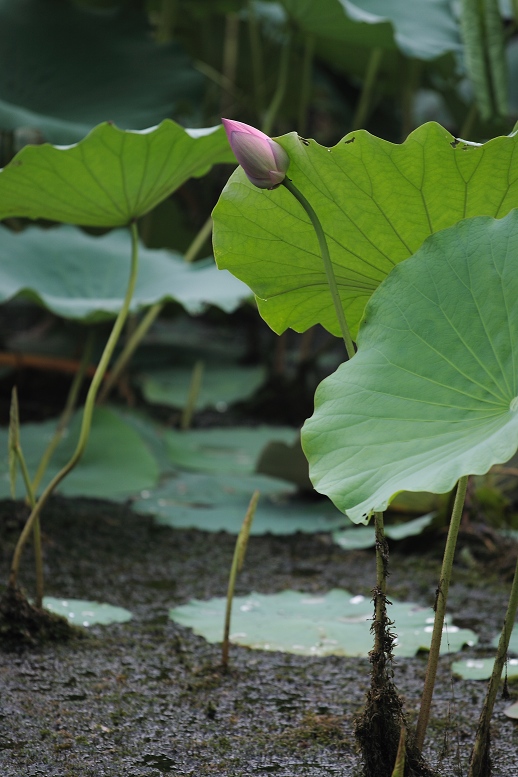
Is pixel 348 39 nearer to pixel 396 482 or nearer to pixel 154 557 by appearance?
pixel 154 557

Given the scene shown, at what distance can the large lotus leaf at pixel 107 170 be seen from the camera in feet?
3.77

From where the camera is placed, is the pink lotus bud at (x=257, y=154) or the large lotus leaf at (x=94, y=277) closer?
the pink lotus bud at (x=257, y=154)

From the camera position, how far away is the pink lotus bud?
764mm

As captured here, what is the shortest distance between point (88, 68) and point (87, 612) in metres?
1.80

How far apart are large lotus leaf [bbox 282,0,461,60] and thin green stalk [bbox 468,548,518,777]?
185cm

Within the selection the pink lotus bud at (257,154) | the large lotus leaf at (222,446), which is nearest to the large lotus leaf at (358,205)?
the pink lotus bud at (257,154)

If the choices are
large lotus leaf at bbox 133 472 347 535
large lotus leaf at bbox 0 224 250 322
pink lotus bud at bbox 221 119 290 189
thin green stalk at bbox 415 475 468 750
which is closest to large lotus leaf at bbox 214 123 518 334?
pink lotus bud at bbox 221 119 290 189

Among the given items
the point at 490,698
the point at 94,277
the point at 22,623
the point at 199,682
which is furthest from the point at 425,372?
the point at 94,277

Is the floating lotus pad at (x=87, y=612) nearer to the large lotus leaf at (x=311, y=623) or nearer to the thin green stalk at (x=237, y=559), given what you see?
the large lotus leaf at (x=311, y=623)

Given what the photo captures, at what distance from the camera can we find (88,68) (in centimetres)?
252

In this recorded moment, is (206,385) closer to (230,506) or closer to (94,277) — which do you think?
(94,277)

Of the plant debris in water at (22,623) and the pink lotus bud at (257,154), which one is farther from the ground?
the pink lotus bud at (257,154)

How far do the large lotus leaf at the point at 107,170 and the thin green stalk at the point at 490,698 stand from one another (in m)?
0.74

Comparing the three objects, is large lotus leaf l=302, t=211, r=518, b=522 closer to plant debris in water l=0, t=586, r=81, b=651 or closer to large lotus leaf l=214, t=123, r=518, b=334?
large lotus leaf l=214, t=123, r=518, b=334
